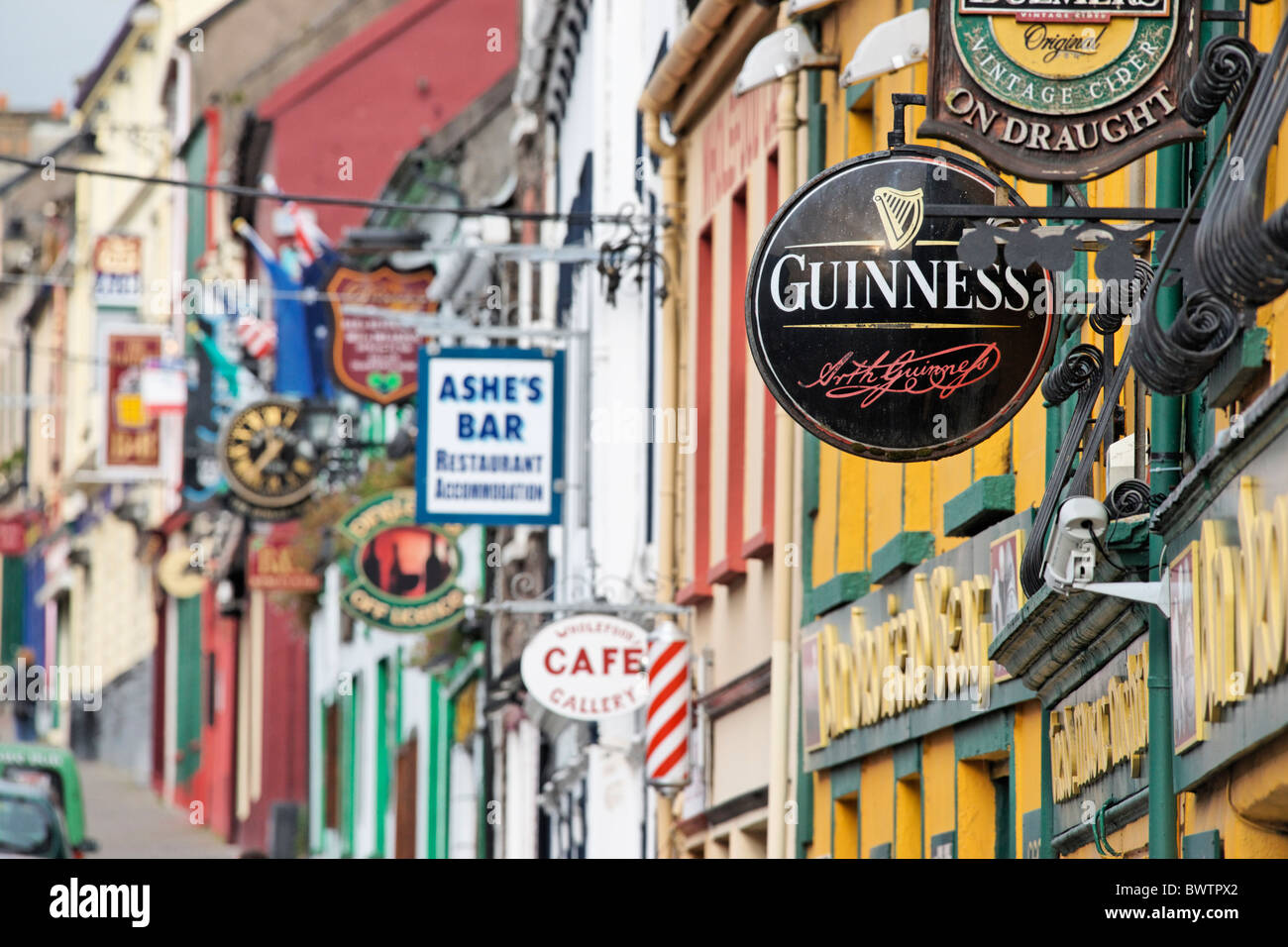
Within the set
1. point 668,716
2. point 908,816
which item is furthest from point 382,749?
point 908,816

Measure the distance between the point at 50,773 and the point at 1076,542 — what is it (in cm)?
2175

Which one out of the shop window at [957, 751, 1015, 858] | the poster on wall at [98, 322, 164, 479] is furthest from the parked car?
the poster on wall at [98, 322, 164, 479]

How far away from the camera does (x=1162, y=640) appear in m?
8.25

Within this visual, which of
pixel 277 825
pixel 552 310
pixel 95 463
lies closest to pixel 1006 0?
A: pixel 552 310

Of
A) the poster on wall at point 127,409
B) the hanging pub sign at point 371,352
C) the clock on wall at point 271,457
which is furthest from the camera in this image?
the poster on wall at point 127,409

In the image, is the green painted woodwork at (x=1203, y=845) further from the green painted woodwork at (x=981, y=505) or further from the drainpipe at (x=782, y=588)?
the drainpipe at (x=782, y=588)

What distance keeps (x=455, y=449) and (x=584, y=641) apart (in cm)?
294

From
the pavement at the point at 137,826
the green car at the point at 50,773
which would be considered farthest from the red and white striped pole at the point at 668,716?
the pavement at the point at 137,826

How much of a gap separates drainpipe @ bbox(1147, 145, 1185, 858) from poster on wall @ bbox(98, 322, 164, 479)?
34307mm

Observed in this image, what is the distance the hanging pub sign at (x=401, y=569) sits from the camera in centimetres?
2388

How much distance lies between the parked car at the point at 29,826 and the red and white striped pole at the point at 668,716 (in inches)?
245

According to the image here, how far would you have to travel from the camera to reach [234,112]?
1705 inches

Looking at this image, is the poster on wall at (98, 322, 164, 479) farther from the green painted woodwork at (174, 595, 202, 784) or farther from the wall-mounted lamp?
the wall-mounted lamp

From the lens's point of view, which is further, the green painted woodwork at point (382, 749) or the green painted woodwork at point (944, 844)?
the green painted woodwork at point (382, 749)
